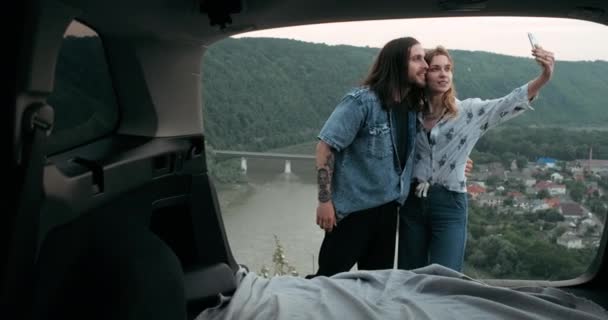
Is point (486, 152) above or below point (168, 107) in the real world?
below

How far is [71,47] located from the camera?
1674mm

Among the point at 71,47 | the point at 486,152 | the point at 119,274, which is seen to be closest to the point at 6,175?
the point at 119,274

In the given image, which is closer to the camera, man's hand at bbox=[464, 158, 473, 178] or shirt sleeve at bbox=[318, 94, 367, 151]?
shirt sleeve at bbox=[318, 94, 367, 151]

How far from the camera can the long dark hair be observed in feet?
8.11

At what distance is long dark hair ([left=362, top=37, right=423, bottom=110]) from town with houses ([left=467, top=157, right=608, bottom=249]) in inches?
24.0

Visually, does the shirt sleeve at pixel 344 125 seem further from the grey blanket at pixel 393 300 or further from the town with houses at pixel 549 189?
the town with houses at pixel 549 189

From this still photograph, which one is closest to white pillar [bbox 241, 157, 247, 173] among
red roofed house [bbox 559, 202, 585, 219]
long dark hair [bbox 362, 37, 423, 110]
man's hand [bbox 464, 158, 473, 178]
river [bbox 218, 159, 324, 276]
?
river [bbox 218, 159, 324, 276]

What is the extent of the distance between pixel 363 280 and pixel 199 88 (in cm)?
103

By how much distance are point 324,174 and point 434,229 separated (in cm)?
52

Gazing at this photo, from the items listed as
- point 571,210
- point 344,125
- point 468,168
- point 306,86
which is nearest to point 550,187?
point 571,210

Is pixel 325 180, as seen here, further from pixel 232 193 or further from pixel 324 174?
pixel 232 193

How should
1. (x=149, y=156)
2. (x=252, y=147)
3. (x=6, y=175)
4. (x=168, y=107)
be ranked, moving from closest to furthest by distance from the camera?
(x=6, y=175), (x=149, y=156), (x=168, y=107), (x=252, y=147)

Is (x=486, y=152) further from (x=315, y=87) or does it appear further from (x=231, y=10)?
(x=231, y=10)

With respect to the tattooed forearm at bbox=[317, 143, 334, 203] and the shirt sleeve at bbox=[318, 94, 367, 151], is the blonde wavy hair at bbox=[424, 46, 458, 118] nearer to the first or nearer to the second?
the shirt sleeve at bbox=[318, 94, 367, 151]
